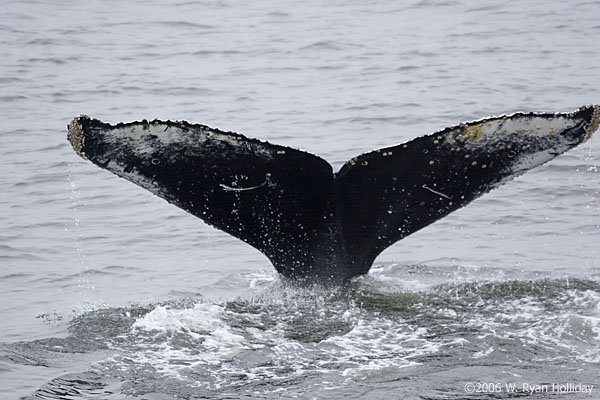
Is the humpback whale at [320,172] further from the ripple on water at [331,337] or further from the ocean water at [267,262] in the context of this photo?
the ocean water at [267,262]

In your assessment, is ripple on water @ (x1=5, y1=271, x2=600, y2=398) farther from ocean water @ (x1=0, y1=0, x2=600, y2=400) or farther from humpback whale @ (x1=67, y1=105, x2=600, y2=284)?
humpback whale @ (x1=67, y1=105, x2=600, y2=284)

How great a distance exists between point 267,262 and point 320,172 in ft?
8.54

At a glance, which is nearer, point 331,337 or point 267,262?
point 331,337

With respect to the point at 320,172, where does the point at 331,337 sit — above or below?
below

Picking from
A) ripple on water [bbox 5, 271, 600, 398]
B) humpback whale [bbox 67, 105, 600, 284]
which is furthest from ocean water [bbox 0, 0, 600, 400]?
humpback whale [bbox 67, 105, 600, 284]

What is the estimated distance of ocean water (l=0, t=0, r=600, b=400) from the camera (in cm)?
489

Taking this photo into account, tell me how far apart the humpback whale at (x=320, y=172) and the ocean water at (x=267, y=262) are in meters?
0.52

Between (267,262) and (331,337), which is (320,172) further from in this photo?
(267,262)

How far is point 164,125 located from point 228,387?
49.1 inches

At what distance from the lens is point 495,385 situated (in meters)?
4.57

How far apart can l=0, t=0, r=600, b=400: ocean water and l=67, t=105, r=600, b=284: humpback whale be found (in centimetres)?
52

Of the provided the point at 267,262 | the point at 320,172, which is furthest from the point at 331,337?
the point at 267,262

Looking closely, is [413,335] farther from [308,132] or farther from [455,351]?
[308,132]

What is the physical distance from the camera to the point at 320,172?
5.11 meters
